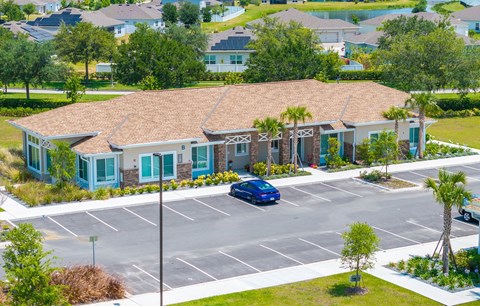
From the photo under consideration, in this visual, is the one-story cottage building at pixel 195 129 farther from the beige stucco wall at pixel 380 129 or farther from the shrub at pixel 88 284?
the shrub at pixel 88 284

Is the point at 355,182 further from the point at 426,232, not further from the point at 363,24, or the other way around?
the point at 363,24

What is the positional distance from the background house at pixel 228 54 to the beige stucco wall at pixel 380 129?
42.5 metres

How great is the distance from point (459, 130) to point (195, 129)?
2800cm

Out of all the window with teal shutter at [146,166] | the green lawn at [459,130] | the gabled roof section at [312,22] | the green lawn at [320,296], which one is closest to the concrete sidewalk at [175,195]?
the window with teal shutter at [146,166]

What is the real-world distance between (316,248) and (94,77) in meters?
66.0

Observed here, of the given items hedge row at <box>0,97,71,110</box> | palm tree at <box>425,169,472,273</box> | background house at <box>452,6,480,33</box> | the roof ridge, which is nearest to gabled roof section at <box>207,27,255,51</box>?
hedge row at <box>0,97,71,110</box>

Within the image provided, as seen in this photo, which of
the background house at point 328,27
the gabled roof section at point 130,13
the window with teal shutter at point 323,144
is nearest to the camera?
the window with teal shutter at point 323,144

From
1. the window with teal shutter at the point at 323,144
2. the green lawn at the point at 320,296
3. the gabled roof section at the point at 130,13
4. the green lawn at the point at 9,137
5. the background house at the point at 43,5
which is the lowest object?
the green lawn at the point at 320,296

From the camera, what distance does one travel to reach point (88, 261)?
140 ft

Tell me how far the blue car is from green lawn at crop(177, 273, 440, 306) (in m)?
13.1

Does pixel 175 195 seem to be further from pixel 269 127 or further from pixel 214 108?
pixel 214 108

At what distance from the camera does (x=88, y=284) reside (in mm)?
37594

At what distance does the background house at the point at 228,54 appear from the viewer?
106m

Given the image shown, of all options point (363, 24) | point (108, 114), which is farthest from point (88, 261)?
point (363, 24)
